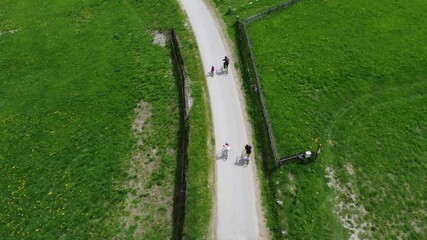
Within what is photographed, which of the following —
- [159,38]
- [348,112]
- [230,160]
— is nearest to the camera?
[230,160]

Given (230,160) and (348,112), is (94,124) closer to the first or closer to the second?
(230,160)

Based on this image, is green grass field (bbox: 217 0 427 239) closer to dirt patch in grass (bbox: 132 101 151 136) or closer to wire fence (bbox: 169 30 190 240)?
wire fence (bbox: 169 30 190 240)

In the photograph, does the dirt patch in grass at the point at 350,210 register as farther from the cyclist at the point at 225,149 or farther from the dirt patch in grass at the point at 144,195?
the dirt patch in grass at the point at 144,195

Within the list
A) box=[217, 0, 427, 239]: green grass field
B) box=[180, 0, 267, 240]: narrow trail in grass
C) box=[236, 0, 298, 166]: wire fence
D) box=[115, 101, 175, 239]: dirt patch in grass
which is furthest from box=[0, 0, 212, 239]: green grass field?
box=[217, 0, 427, 239]: green grass field

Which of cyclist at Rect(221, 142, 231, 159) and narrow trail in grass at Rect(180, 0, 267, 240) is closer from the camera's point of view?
narrow trail in grass at Rect(180, 0, 267, 240)

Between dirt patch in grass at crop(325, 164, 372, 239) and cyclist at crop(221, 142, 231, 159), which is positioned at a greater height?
cyclist at crop(221, 142, 231, 159)

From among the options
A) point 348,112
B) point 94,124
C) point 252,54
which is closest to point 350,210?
point 348,112

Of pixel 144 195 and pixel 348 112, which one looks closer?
pixel 144 195
